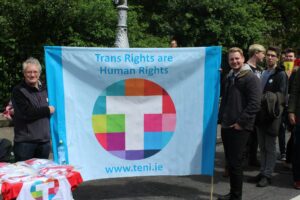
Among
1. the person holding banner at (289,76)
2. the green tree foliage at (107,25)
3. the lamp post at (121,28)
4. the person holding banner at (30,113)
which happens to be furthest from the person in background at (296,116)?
the green tree foliage at (107,25)

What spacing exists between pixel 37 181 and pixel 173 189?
253cm

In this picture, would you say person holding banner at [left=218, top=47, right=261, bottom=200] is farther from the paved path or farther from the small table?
the small table

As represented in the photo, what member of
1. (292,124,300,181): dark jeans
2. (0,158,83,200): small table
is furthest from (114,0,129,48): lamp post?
(0,158,83,200): small table

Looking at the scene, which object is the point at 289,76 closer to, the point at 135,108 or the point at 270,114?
the point at 270,114

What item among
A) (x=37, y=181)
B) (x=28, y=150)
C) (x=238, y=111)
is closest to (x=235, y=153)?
(x=238, y=111)

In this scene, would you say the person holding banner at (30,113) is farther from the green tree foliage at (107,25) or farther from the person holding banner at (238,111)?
the green tree foliage at (107,25)

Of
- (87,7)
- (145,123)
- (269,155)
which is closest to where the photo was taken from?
(145,123)

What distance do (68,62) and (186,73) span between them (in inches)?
49.2

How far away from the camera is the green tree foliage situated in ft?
35.8

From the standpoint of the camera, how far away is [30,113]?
4.35 metres

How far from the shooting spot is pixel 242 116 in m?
4.77

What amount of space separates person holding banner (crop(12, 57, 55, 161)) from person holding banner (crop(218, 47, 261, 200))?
1832 mm

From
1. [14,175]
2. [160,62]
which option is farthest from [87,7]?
[14,175]

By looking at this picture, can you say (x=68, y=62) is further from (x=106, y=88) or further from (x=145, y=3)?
(x=145, y=3)
